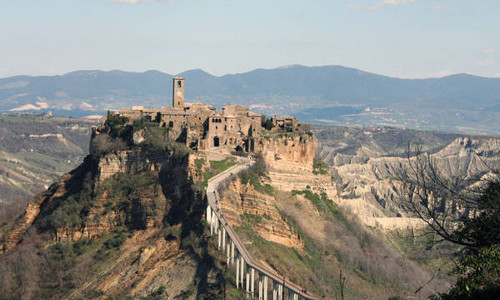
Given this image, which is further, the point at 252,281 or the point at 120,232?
the point at 120,232

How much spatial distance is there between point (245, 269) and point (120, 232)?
12857mm

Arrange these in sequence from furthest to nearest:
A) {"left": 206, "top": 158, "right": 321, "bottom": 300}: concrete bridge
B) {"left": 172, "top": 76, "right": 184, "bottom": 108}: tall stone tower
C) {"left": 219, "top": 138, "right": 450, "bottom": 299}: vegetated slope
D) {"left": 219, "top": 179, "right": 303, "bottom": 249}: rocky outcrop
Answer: {"left": 172, "top": 76, "right": 184, "bottom": 108}: tall stone tower
{"left": 219, "top": 179, "right": 303, "bottom": 249}: rocky outcrop
{"left": 219, "top": 138, "right": 450, "bottom": 299}: vegetated slope
{"left": 206, "top": 158, "right": 321, "bottom": 300}: concrete bridge

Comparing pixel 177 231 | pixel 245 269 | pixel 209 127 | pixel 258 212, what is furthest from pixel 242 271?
pixel 209 127

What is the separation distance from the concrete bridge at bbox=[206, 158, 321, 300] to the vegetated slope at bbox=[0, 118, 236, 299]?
84 cm

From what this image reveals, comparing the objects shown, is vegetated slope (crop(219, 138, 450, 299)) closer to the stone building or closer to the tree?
the stone building

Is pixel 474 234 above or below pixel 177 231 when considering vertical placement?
above

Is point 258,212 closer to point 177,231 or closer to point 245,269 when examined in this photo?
point 177,231

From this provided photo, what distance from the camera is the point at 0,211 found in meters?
69.2

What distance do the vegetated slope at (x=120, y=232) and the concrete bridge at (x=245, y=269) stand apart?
841mm

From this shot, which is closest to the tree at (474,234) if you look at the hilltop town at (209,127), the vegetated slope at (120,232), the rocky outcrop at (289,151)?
the vegetated slope at (120,232)

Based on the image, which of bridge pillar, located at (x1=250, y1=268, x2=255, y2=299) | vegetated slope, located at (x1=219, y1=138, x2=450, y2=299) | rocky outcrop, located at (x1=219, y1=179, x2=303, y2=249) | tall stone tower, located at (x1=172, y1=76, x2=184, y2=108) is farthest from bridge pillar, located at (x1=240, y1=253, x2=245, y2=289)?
tall stone tower, located at (x1=172, y1=76, x2=184, y2=108)

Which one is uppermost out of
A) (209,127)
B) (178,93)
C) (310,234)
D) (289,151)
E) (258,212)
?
(178,93)

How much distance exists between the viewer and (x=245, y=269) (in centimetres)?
4216

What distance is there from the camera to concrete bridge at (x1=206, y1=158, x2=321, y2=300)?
38.8 meters
